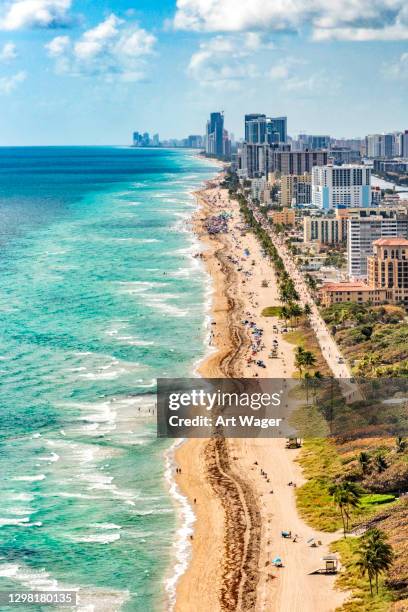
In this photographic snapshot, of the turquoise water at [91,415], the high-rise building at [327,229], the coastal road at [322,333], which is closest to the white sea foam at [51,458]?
the turquoise water at [91,415]

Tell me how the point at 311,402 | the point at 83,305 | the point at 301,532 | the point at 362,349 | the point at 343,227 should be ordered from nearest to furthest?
1. the point at 301,532
2. the point at 311,402
3. the point at 362,349
4. the point at 83,305
5. the point at 343,227

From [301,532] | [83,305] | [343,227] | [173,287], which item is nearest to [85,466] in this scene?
[301,532]

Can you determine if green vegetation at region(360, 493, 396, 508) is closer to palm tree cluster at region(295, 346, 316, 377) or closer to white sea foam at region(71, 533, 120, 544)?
white sea foam at region(71, 533, 120, 544)

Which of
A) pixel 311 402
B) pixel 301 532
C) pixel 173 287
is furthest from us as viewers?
pixel 173 287

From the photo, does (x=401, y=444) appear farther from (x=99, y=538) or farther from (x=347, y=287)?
(x=347, y=287)

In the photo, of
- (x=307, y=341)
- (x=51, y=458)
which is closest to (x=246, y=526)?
(x=51, y=458)

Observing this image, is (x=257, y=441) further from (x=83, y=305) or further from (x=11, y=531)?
(x=83, y=305)

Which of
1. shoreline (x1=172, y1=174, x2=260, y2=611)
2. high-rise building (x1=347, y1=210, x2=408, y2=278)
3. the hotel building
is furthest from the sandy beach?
high-rise building (x1=347, y1=210, x2=408, y2=278)
